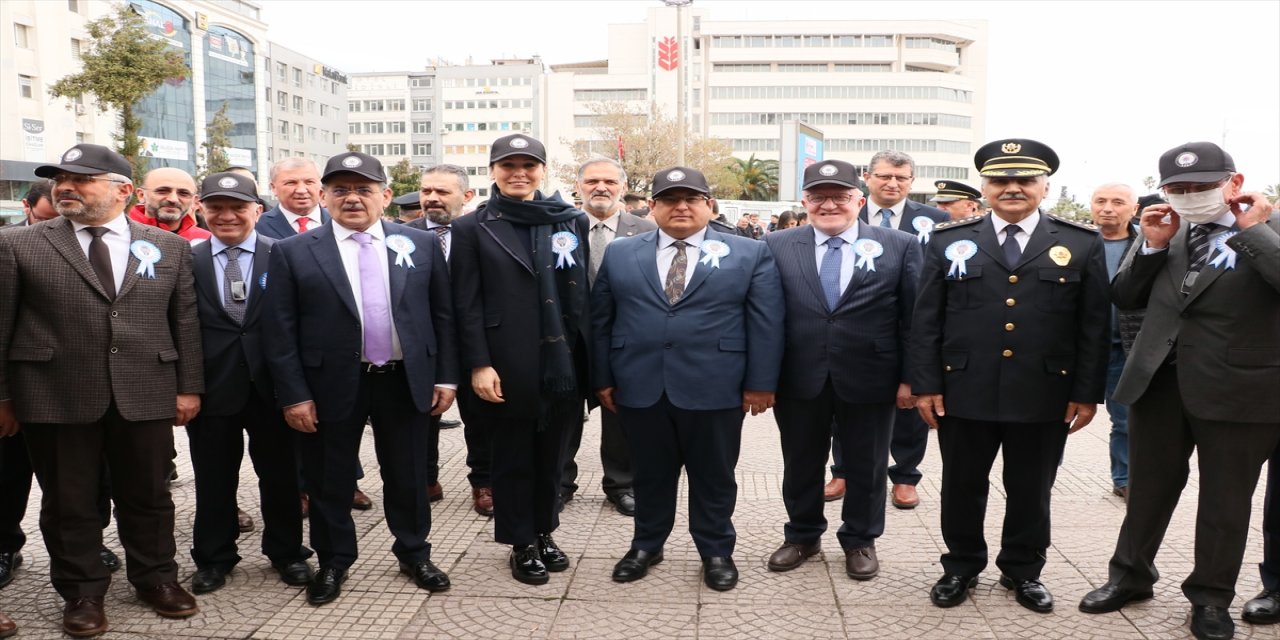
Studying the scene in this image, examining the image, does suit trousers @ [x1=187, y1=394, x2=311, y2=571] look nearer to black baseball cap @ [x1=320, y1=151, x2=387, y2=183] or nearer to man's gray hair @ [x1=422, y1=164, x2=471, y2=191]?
black baseball cap @ [x1=320, y1=151, x2=387, y2=183]

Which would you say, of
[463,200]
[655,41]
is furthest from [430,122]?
[463,200]

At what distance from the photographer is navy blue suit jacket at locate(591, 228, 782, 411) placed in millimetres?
4746

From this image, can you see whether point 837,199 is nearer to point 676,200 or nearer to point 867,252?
point 867,252

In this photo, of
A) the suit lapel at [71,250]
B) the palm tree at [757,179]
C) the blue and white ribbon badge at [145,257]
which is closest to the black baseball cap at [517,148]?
the blue and white ribbon badge at [145,257]

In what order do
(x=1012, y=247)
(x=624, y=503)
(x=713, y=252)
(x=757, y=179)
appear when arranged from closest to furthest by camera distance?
(x=1012, y=247)
(x=713, y=252)
(x=624, y=503)
(x=757, y=179)

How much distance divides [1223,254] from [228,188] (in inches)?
180

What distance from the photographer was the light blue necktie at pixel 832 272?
16.3 ft

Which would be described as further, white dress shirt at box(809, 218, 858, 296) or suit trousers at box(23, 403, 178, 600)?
white dress shirt at box(809, 218, 858, 296)

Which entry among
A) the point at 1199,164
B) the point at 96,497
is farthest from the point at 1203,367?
the point at 96,497

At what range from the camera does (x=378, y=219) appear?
4777 mm

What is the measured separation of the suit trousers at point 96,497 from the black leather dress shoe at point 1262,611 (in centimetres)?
484

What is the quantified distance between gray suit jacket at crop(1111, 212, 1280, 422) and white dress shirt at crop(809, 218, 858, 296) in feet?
4.79

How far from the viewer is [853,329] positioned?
490cm

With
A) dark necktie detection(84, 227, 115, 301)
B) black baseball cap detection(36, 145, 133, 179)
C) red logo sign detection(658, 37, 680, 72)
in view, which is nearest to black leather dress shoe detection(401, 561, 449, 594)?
dark necktie detection(84, 227, 115, 301)
